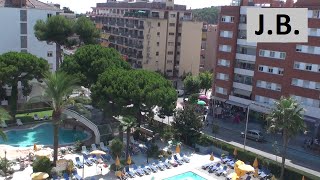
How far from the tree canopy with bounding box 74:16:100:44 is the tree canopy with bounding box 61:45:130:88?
15058mm

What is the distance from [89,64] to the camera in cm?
5112

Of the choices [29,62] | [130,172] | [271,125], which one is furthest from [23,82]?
[271,125]

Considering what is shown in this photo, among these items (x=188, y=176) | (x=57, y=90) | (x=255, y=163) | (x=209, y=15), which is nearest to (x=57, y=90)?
(x=57, y=90)

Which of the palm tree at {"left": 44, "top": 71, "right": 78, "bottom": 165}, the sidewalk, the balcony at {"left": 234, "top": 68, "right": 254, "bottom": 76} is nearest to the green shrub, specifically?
the palm tree at {"left": 44, "top": 71, "right": 78, "bottom": 165}

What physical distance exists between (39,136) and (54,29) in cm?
2133

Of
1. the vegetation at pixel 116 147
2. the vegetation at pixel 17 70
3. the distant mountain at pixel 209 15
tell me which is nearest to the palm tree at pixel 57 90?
the vegetation at pixel 116 147

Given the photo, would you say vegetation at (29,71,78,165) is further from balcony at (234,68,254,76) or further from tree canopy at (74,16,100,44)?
tree canopy at (74,16,100,44)

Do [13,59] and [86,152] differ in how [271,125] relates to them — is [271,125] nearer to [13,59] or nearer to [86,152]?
[86,152]

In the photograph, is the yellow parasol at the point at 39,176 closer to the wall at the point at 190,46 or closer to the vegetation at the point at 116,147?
the vegetation at the point at 116,147

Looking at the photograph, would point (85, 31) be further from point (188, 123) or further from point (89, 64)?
point (188, 123)

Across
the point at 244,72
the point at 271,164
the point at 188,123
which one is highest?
the point at 244,72

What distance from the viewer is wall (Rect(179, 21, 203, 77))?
8401cm

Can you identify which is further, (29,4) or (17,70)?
(29,4)

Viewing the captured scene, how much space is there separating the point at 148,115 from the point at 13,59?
1961cm
